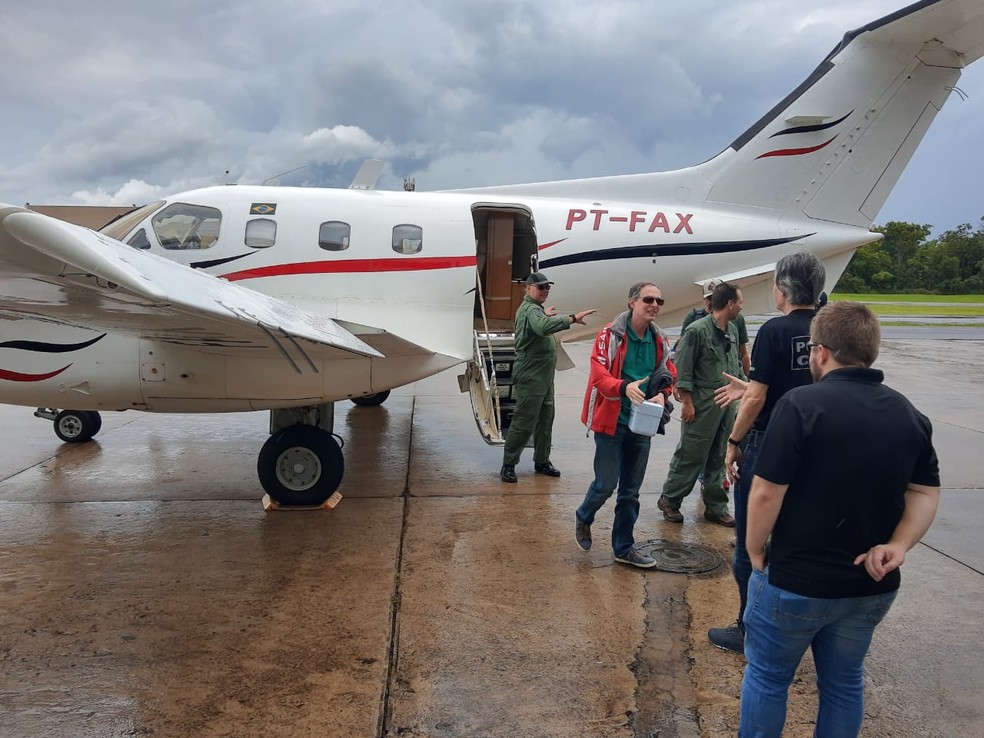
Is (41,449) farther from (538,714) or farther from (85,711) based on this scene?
(538,714)

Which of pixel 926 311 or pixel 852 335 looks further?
pixel 926 311

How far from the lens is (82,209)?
2541 cm

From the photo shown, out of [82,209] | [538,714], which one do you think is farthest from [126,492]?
[82,209]

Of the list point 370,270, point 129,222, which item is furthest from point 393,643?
point 129,222

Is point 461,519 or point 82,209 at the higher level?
point 82,209

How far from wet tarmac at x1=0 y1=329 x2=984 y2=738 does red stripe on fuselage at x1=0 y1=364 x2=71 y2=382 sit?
1065 mm

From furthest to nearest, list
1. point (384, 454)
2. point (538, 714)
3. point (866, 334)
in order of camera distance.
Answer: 1. point (384, 454)
2. point (538, 714)
3. point (866, 334)

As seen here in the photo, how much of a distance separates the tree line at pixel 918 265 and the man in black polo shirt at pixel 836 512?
65835 mm

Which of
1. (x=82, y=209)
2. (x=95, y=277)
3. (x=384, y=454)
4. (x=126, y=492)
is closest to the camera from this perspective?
(x=95, y=277)

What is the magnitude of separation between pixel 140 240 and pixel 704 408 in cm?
536

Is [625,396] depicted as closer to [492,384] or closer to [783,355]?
[783,355]

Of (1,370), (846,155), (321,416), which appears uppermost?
(846,155)

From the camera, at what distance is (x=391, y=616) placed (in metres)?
3.88

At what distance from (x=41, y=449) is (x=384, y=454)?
3769mm
